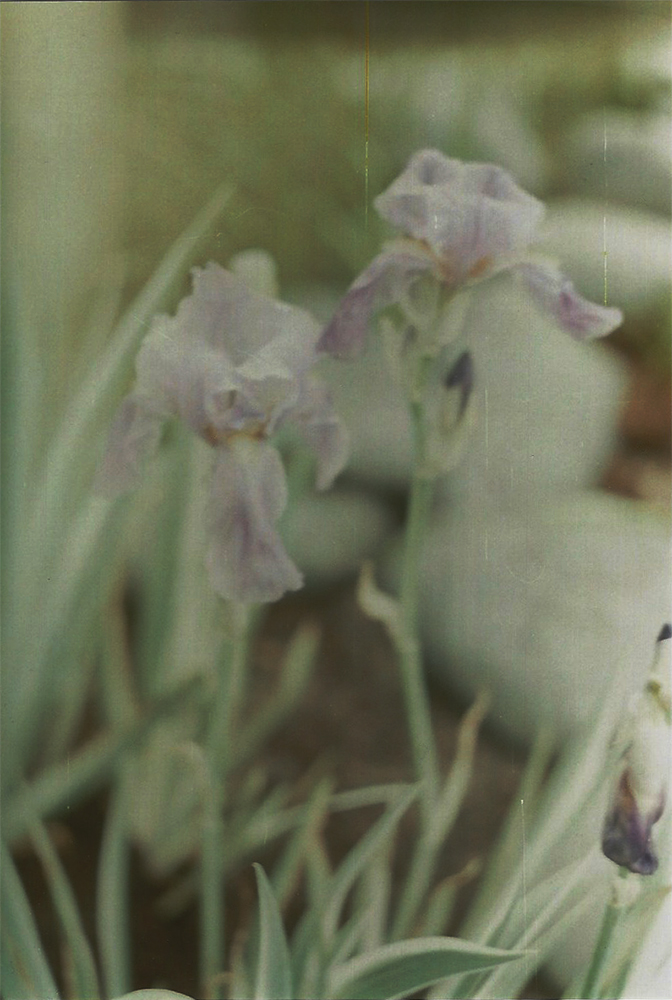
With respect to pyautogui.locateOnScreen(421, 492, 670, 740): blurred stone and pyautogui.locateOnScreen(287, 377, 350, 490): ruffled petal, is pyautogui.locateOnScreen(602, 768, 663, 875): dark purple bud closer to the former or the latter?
pyautogui.locateOnScreen(421, 492, 670, 740): blurred stone

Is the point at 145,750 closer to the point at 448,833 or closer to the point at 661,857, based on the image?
the point at 448,833

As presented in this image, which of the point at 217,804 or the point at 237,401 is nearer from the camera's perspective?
the point at 237,401

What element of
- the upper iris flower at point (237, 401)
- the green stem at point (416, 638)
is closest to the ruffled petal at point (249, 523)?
the upper iris flower at point (237, 401)

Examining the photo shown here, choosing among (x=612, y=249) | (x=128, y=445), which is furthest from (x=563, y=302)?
(x=128, y=445)

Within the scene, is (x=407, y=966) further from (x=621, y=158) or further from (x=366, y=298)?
(x=621, y=158)

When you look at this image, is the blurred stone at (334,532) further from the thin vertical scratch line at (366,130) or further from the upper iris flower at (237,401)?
the thin vertical scratch line at (366,130)

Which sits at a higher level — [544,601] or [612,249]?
[612,249]

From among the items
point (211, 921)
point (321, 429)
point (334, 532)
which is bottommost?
point (211, 921)

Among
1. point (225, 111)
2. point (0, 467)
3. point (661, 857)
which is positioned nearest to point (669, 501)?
point (661, 857)
